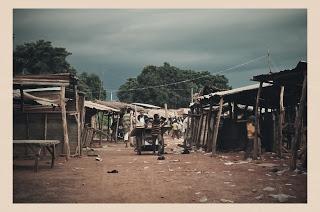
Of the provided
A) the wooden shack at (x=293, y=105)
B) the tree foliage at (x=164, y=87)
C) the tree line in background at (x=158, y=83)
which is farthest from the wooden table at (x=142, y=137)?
the tree foliage at (x=164, y=87)

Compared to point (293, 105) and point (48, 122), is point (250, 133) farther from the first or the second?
point (48, 122)

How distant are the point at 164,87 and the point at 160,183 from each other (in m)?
43.3

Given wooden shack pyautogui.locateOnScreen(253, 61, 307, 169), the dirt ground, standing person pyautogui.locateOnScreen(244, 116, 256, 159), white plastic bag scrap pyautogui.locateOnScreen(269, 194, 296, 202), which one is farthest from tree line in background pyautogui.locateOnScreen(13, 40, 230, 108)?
white plastic bag scrap pyautogui.locateOnScreen(269, 194, 296, 202)

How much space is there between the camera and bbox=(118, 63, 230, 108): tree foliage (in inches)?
1908

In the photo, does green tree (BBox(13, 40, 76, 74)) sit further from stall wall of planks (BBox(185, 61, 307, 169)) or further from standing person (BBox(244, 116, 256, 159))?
standing person (BBox(244, 116, 256, 159))

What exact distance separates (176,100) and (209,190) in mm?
44547

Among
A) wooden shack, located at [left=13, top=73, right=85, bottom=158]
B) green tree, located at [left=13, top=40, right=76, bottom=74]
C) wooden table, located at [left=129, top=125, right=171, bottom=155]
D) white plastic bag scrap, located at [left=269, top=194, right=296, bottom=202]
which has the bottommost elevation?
white plastic bag scrap, located at [left=269, top=194, right=296, bottom=202]

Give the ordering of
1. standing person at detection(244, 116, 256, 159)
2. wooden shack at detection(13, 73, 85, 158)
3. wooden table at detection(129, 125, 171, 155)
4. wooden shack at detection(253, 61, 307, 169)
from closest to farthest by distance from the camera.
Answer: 1. wooden shack at detection(253, 61, 307, 169)
2. standing person at detection(244, 116, 256, 159)
3. wooden shack at detection(13, 73, 85, 158)
4. wooden table at detection(129, 125, 171, 155)

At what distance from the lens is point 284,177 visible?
8.10 metres

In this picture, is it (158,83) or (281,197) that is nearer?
(281,197)

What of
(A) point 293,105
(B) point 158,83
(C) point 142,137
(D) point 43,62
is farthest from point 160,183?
(B) point 158,83

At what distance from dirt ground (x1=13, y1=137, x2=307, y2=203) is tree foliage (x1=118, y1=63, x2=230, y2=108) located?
35.8 metres

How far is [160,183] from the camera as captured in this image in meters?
7.71

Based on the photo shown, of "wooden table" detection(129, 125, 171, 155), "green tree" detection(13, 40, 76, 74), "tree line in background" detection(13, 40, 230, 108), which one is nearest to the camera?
"green tree" detection(13, 40, 76, 74)
